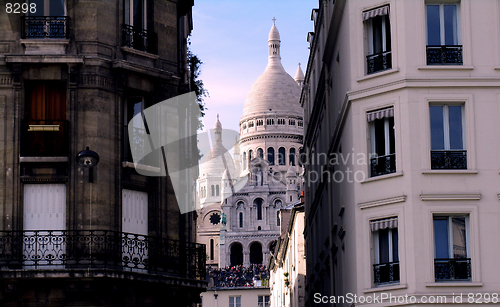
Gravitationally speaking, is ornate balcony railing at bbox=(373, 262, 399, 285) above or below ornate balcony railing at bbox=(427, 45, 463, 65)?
below

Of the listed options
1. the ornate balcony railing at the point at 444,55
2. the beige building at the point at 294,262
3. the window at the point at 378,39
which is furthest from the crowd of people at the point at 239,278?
the ornate balcony railing at the point at 444,55

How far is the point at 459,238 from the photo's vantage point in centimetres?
2362

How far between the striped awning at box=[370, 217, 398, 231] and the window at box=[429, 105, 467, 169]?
1.54 metres

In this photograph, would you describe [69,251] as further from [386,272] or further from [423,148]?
[423,148]

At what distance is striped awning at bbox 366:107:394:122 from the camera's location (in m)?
24.5

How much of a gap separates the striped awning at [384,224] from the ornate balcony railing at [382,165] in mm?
1157

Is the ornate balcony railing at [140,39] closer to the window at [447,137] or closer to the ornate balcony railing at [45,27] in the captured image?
the ornate balcony railing at [45,27]

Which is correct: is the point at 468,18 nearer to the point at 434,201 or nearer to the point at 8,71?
the point at 434,201

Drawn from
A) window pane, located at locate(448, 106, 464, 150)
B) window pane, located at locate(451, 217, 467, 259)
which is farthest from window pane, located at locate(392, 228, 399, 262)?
window pane, located at locate(448, 106, 464, 150)

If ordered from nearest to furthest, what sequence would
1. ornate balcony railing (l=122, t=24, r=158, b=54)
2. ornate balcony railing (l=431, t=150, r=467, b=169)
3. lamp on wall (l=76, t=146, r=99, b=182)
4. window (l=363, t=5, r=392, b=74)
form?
ornate balcony railing (l=431, t=150, r=467, b=169) → lamp on wall (l=76, t=146, r=99, b=182) → window (l=363, t=5, r=392, b=74) → ornate balcony railing (l=122, t=24, r=158, b=54)

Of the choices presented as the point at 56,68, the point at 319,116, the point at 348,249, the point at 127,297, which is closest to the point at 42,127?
the point at 56,68

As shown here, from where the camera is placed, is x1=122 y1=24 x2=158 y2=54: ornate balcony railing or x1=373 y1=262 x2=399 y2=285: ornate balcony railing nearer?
x1=373 y1=262 x2=399 y2=285: ornate balcony railing

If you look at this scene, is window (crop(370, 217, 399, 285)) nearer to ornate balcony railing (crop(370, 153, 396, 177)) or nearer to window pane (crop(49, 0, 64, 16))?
ornate balcony railing (crop(370, 153, 396, 177))

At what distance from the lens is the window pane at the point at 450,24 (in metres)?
24.6
